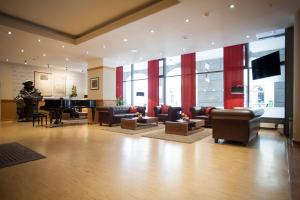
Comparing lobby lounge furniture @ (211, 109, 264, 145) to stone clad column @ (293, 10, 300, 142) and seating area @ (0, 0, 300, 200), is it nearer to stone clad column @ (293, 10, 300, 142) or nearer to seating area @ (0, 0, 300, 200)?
seating area @ (0, 0, 300, 200)

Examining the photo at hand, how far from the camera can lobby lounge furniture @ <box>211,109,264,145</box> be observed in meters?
4.50

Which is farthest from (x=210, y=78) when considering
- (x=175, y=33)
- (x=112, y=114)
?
(x=112, y=114)

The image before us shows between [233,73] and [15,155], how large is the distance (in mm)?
8054

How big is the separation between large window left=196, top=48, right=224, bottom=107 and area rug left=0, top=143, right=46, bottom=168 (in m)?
7.42

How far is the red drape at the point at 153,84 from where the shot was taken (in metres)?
10.7

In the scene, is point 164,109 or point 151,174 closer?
point 151,174

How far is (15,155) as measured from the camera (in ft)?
12.4

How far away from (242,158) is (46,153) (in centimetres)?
406

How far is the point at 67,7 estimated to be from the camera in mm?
4957

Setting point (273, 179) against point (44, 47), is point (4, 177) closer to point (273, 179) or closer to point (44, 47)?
point (273, 179)

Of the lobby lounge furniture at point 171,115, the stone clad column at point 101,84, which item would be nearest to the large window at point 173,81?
the lobby lounge furniture at point 171,115

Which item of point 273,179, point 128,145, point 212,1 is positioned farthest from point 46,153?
point 212,1

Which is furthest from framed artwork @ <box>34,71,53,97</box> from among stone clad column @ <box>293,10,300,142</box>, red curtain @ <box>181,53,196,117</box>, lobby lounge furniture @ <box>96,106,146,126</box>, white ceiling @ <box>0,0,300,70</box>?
stone clad column @ <box>293,10,300,142</box>

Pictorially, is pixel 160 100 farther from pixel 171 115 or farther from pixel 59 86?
pixel 59 86
